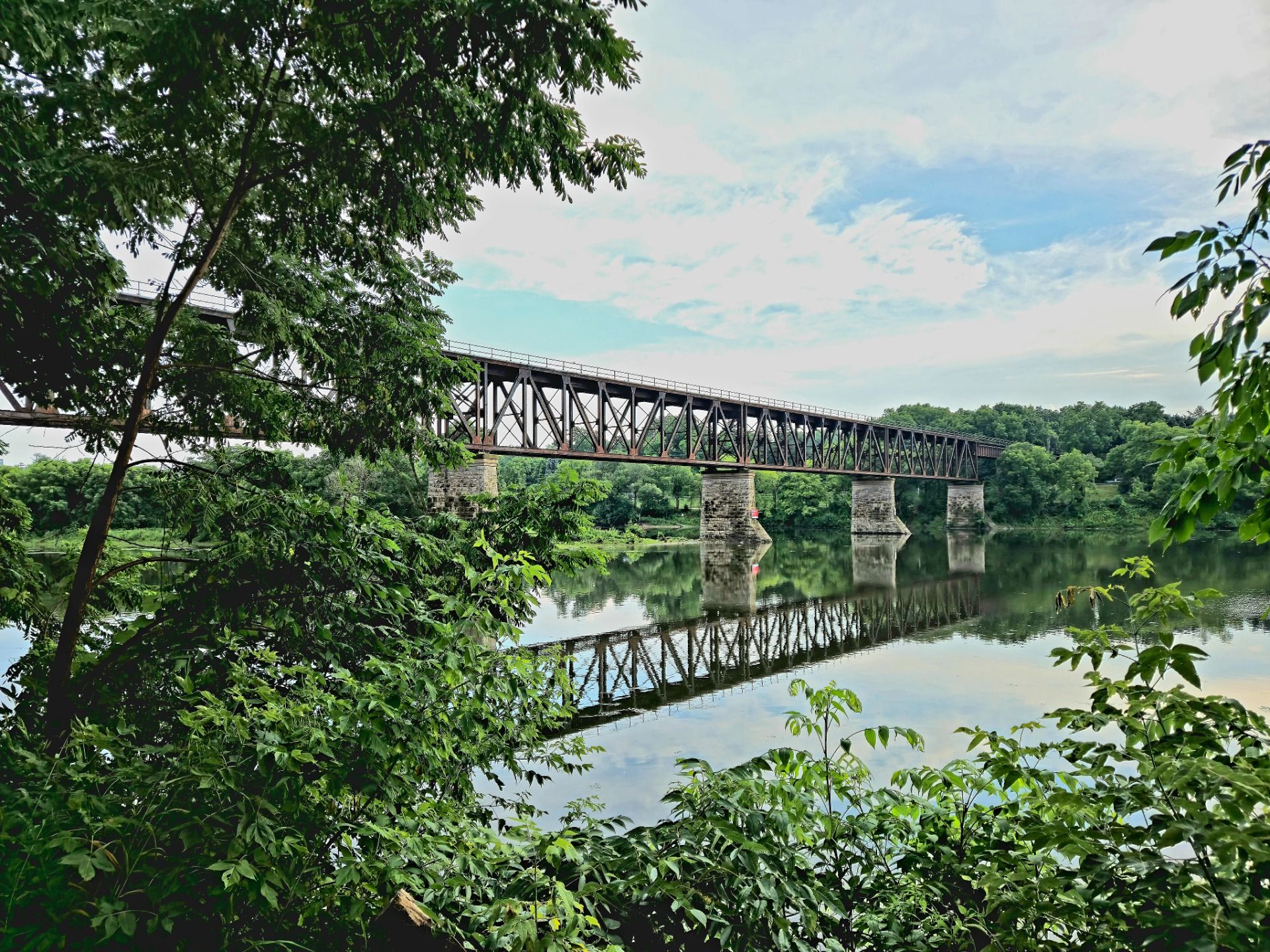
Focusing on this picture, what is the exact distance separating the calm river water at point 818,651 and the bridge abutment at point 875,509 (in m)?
38.3

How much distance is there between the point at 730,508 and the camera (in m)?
55.4

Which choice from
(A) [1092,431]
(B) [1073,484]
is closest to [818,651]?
(B) [1073,484]

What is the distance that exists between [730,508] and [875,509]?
28100 mm

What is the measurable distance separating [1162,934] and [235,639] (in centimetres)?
407

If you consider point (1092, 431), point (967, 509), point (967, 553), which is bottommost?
point (967, 553)

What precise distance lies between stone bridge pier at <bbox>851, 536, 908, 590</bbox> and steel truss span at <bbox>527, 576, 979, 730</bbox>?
18.1ft

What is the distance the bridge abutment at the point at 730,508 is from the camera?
54.9m

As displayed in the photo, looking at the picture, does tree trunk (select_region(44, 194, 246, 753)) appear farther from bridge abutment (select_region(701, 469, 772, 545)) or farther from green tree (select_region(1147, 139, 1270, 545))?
bridge abutment (select_region(701, 469, 772, 545))

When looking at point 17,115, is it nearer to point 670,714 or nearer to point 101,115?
point 101,115

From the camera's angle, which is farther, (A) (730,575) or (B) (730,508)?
(B) (730,508)

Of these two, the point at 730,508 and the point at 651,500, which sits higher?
the point at 730,508

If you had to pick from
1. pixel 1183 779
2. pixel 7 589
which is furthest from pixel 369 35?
pixel 1183 779

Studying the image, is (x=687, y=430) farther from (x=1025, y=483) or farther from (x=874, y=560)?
(x=1025, y=483)

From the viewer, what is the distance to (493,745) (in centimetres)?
390
